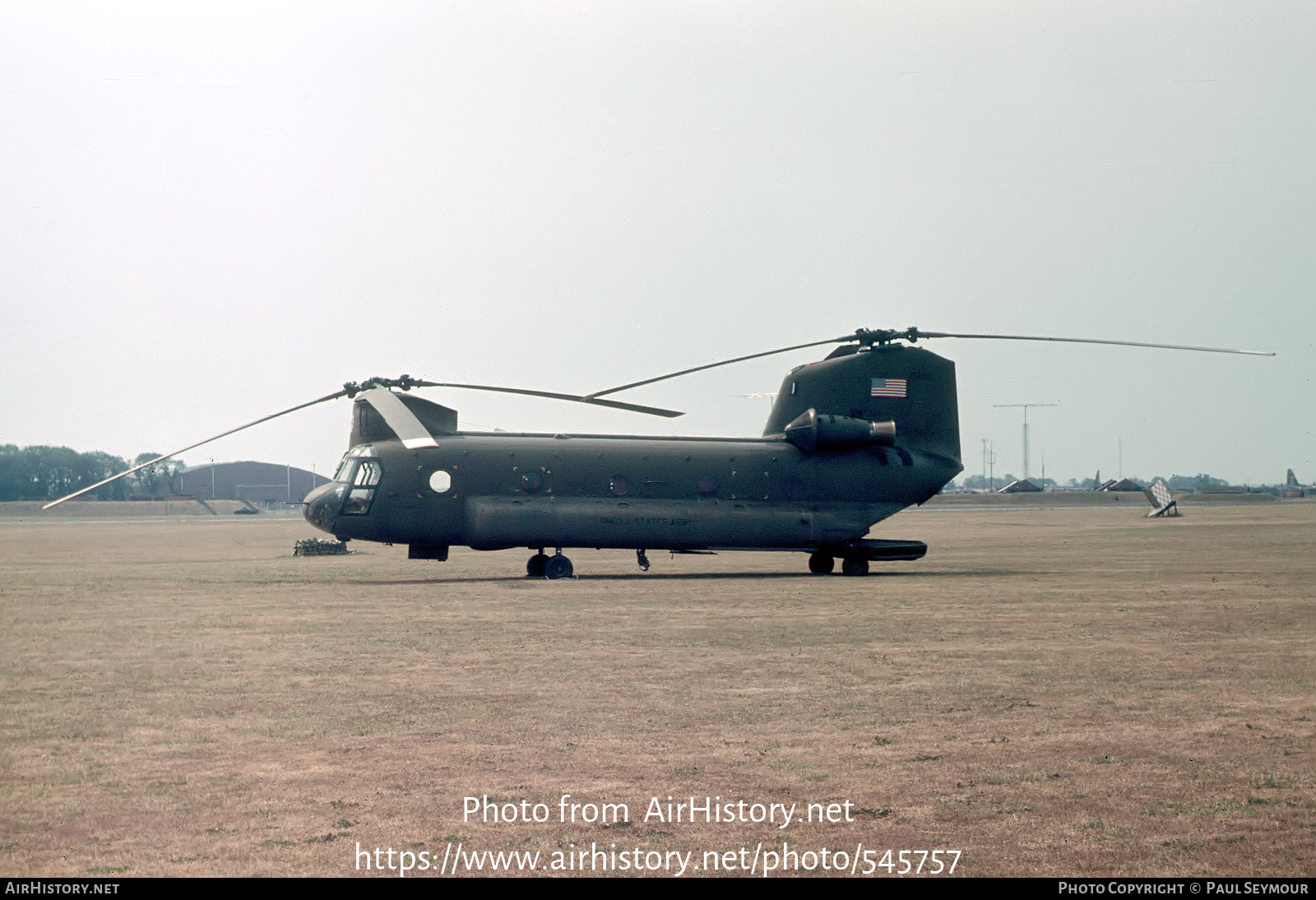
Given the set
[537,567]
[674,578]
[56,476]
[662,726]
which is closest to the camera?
[662,726]

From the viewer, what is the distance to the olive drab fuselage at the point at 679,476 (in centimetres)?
2673

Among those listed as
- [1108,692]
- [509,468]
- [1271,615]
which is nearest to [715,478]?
[509,468]

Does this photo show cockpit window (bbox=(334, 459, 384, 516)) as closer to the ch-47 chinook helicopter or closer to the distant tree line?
the ch-47 chinook helicopter

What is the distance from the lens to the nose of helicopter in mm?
26547

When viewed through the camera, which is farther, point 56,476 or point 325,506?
point 56,476

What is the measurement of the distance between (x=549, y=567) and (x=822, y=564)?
7.04 m

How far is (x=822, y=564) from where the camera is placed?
29.6 metres

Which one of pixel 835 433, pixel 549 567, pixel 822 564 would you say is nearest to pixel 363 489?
pixel 549 567

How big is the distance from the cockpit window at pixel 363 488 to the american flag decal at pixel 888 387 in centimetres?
1212

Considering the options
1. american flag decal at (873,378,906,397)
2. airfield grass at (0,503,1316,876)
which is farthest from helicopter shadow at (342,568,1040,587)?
airfield grass at (0,503,1316,876)

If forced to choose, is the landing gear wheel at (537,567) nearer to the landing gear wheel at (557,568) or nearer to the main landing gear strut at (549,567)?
the main landing gear strut at (549,567)

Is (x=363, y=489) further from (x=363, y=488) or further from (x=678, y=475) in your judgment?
(x=678, y=475)

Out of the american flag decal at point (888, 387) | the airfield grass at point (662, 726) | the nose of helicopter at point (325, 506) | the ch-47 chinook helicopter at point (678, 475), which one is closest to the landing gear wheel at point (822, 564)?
the ch-47 chinook helicopter at point (678, 475)
